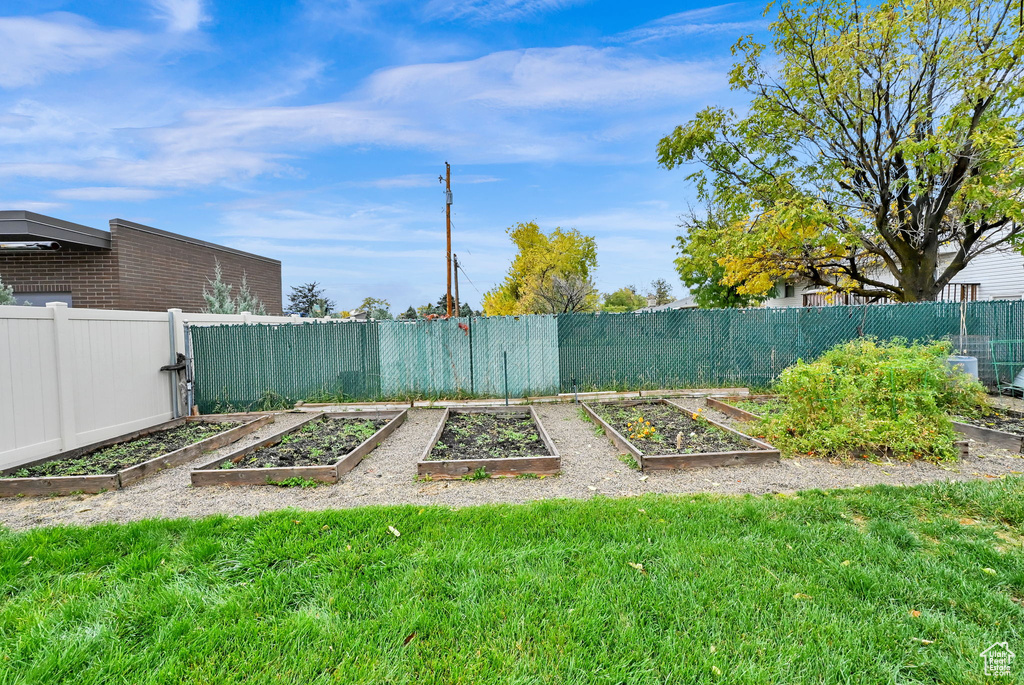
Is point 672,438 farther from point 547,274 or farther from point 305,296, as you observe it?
point 305,296

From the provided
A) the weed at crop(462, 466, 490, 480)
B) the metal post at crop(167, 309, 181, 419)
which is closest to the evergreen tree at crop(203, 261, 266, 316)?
the metal post at crop(167, 309, 181, 419)

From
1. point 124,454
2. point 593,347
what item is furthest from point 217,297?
point 593,347

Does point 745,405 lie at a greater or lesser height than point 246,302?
lesser

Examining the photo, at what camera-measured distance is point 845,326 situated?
9.49m

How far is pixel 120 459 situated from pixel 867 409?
29.5ft

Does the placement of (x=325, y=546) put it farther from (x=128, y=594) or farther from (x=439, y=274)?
(x=439, y=274)

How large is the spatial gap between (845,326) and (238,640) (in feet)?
37.3

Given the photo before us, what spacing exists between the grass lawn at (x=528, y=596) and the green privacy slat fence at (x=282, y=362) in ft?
18.3

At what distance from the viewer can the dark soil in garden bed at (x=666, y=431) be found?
212 inches

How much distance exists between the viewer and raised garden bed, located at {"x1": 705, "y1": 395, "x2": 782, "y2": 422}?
699 centimetres

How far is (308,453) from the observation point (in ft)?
18.1

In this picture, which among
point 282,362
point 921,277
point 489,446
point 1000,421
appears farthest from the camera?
point 921,277

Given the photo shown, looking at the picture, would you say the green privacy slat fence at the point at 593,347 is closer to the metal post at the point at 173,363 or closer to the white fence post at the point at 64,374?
the metal post at the point at 173,363

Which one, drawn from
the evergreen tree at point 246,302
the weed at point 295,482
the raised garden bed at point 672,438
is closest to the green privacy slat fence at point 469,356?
the raised garden bed at point 672,438
